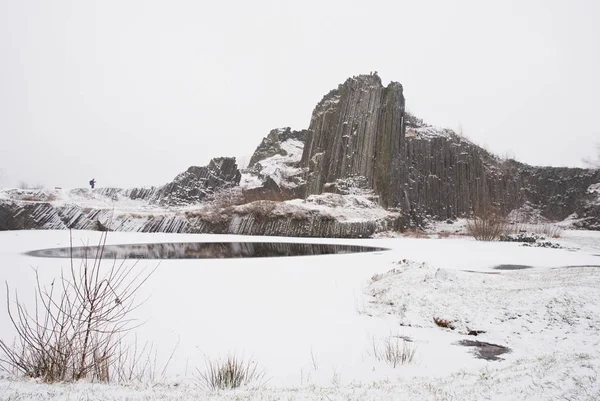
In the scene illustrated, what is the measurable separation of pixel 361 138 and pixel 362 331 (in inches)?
1431

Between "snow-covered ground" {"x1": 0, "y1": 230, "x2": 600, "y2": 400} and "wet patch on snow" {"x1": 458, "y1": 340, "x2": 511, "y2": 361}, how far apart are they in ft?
0.31

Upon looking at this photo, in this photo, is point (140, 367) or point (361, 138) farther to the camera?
point (361, 138)

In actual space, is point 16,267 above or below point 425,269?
below

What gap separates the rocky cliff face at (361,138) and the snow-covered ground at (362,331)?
29391 mm

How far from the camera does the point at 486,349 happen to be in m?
4.38

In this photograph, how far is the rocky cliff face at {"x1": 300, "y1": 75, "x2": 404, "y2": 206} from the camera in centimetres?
3731

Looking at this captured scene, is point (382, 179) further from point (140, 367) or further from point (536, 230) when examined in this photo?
point (140, 367)

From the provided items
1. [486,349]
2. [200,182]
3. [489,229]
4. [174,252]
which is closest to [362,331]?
[486,349]

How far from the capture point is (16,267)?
857 cm

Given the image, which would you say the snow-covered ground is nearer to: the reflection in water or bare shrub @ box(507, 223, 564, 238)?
the reflection in water

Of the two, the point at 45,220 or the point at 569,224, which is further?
the point at 569,224

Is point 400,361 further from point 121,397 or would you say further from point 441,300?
point 121,397

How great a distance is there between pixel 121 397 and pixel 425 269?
6.37 meters

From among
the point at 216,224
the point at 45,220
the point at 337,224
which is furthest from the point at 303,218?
the point at 45,220
